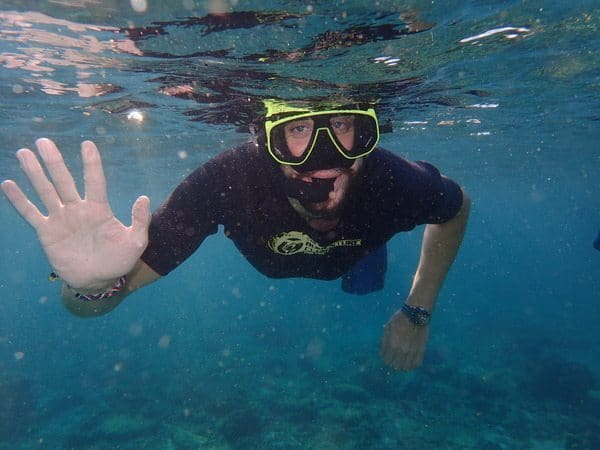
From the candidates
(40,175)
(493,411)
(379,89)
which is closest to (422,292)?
(40,175)

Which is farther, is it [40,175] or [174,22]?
[174,22]

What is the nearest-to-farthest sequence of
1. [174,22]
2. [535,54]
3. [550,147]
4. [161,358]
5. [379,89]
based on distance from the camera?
[174,22]
[535,54]
[379,89]
[161,358]
[550,147]

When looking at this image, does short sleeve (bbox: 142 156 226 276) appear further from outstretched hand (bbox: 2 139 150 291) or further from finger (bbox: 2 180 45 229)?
finger (bbox: 2 180 45 229)

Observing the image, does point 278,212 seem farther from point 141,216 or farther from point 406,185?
point 141,216

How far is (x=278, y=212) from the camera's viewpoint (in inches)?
175

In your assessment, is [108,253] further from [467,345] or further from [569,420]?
[467,345]

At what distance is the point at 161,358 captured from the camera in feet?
62.5

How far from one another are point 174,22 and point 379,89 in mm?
5760

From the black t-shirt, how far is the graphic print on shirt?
0.01 m

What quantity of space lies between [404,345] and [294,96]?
7.38 meters

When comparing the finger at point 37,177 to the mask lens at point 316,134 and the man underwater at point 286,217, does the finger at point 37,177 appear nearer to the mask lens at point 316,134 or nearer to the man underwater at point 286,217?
the man underwater at point 286,217

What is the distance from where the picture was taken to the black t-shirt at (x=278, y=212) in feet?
13.0

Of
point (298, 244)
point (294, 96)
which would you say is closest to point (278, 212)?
point (298, 244)

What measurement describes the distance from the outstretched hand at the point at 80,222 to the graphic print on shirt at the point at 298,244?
5.57 ft
